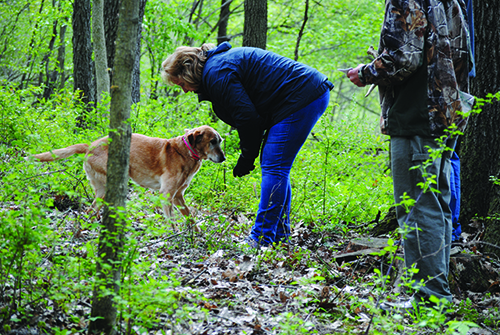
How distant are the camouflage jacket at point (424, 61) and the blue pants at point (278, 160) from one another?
1159 millimetres

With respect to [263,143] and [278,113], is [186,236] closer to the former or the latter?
[263,143]

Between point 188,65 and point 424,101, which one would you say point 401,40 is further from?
point 188,65

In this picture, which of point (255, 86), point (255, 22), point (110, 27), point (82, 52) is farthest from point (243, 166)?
point (82, 52)

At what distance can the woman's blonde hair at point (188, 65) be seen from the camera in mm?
3934

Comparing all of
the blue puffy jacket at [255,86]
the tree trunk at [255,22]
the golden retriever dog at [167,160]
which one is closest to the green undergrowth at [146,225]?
the golden retriever dog at [167,160]

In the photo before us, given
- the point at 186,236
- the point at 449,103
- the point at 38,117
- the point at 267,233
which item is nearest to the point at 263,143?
the point at 267,233

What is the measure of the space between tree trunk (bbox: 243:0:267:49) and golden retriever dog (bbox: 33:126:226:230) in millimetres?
2445

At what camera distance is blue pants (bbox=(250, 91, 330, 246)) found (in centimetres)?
386

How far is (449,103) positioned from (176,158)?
3592 mm

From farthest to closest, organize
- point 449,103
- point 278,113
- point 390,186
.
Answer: point 390,186, point 278,113, point 449,103

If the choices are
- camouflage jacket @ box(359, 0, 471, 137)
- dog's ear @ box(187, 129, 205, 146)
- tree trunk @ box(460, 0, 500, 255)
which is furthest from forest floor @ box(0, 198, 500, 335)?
dog's ear @ box(187, 129, 205, 146)

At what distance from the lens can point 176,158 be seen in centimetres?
536

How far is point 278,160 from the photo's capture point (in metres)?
3.92

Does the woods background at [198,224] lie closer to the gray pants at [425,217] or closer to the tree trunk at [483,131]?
the tree trunk at [483,131]
